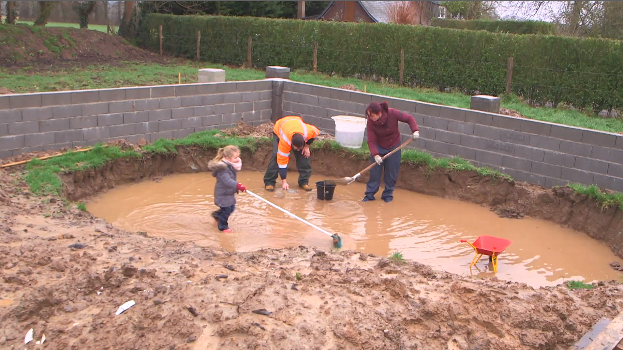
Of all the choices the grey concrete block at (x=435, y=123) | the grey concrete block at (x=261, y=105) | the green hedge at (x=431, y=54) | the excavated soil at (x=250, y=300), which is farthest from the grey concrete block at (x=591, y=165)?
the grey concrete block at (x=261, y=105)

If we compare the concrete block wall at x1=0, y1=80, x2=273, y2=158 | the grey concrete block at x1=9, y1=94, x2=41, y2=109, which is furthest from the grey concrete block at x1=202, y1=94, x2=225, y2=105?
the grey concrete block at x1=9, y1=94, x2=41, y2=109

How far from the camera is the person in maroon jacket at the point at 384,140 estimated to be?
8891 millimetres

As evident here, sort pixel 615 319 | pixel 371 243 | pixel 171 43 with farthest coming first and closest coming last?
pixel 171 43
pixel 371 243
pixel 615 319

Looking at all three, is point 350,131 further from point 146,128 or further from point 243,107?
point 146,128

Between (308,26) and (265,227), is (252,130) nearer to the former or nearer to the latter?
(265,227)

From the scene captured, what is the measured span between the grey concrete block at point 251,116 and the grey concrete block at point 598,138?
6.02 metres

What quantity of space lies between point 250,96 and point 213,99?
2.78 ft

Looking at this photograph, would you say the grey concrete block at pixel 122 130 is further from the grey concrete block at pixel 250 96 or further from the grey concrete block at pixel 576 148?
the grey concrete block at pixel 576 148

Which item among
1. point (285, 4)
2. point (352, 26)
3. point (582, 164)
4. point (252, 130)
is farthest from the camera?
point (285, 4)

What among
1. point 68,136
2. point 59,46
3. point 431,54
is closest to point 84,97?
point 68,136

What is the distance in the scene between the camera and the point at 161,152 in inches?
399

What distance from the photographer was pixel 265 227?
802 cm

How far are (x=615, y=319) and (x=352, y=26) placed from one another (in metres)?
14.0

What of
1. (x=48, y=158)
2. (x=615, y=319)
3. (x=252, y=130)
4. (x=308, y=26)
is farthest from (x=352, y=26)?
(x=615, y=319)
